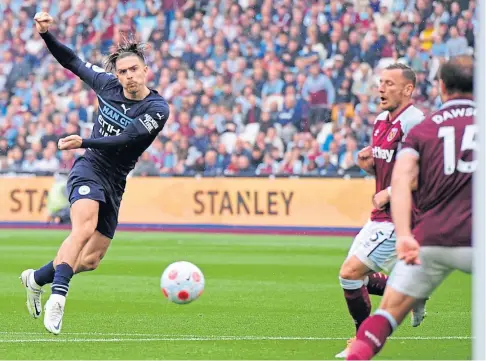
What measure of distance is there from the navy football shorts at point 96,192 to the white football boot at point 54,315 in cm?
107

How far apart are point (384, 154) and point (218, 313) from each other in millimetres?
2842

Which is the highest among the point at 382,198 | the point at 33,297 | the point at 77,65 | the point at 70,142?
the point at 77,65

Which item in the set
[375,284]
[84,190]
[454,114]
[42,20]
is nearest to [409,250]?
[454,114]

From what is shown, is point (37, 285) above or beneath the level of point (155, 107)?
beneath

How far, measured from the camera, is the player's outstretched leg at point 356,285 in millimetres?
8414

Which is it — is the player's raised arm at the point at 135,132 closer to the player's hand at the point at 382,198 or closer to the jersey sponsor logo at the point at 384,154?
the jersey sponsor logo at the point at 384,154

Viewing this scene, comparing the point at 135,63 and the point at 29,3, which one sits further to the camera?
the point at 29,3

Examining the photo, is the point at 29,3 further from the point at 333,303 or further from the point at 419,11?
the point at 333,303

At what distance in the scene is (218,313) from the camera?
10461 millimetres

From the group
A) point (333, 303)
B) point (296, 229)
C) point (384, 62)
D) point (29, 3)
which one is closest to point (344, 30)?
point (384, 62)

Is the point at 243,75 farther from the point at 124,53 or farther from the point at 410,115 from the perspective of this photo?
the point at 410,115

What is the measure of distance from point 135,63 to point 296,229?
1273cm

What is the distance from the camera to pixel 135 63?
31.1ft

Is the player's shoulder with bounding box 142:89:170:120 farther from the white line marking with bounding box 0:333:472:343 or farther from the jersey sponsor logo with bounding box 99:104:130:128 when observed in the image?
the white line marking with bounding box 0:333:472:343
